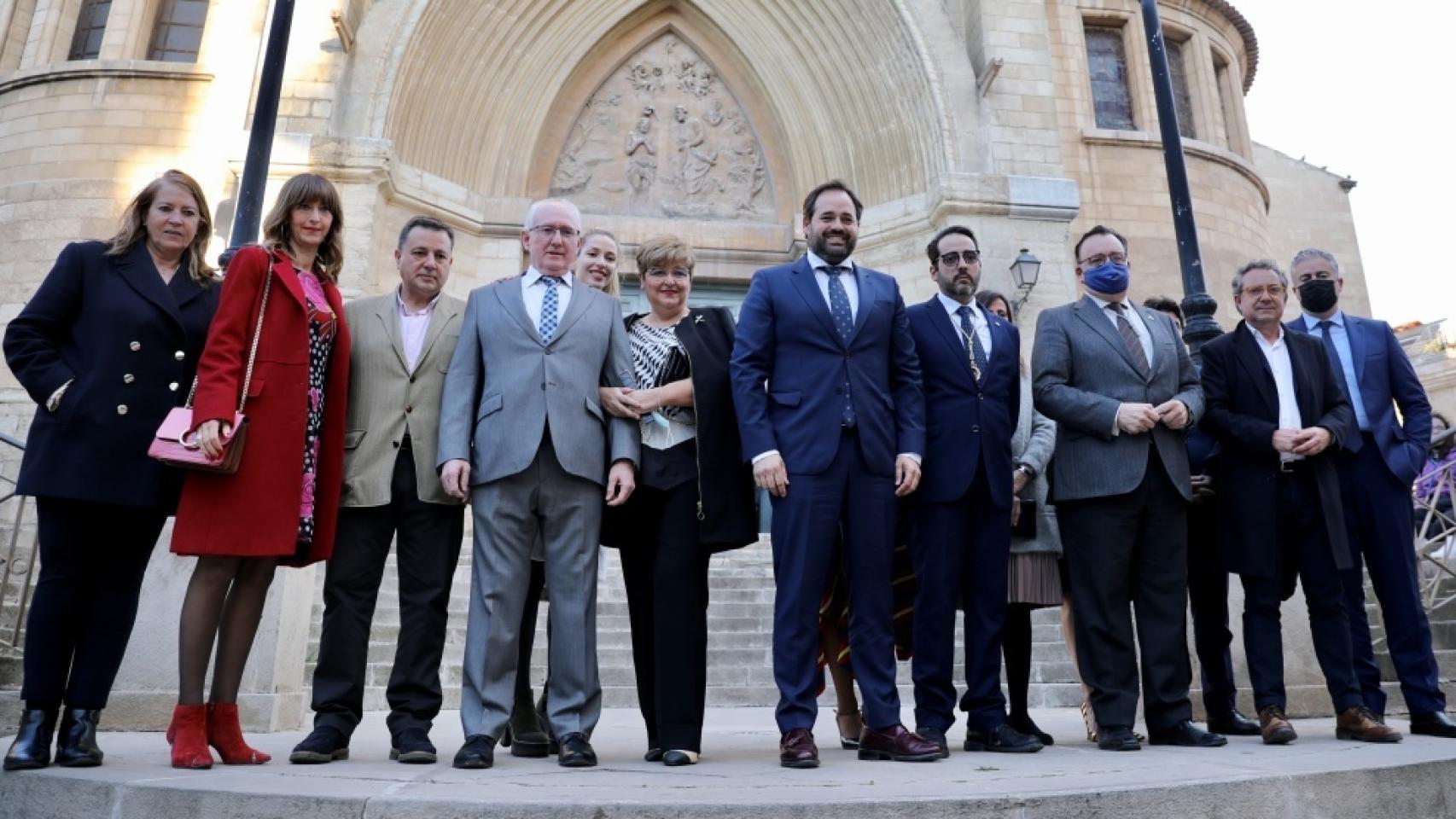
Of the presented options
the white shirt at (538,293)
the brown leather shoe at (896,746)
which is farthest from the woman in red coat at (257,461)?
the brown leather shoe at (896,746)

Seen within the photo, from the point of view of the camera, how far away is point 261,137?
24.0 ft

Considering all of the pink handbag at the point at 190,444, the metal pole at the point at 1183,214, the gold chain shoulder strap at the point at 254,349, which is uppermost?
the metal pole at the point at 1183,214

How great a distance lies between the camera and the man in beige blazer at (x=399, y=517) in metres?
3.79

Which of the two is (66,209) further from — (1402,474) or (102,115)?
(1402,474)

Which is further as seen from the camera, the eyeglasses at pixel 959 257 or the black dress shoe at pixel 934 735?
the eyeglasses at pixel 959 257

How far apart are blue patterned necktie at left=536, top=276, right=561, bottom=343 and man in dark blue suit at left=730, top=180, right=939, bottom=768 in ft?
2.36

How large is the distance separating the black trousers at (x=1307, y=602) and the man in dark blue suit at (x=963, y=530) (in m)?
1.17

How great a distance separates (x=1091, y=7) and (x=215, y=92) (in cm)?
1304

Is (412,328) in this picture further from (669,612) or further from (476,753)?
(476,753)

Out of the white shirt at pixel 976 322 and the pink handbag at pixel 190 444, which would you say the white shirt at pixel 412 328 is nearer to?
the pink handbag at pixel 190 444

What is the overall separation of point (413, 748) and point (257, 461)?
1.17 m

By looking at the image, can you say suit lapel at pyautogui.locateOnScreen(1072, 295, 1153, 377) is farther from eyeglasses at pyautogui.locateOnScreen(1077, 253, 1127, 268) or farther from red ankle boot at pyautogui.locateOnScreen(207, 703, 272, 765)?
red ankle boot at pyautogui.locateOnScreen(207, 703, 272, 765)

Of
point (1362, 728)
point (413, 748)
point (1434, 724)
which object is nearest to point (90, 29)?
point (413, 748)

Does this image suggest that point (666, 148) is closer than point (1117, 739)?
No
